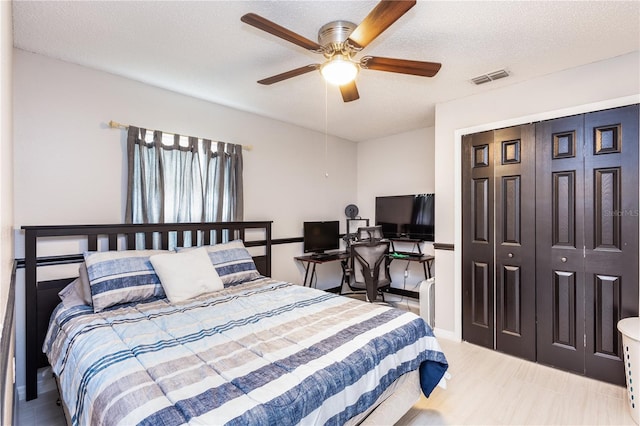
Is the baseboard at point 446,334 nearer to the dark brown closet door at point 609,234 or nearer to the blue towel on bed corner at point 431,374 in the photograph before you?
the dark brown closet door at point 609,234

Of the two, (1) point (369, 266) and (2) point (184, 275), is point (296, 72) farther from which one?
(1) point (369, 266)

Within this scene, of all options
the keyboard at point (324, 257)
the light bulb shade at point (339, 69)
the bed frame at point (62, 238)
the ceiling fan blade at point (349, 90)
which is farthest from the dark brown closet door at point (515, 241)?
the bed frame at point (62, 238)

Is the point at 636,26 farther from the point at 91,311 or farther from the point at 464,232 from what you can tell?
the point at 91,311

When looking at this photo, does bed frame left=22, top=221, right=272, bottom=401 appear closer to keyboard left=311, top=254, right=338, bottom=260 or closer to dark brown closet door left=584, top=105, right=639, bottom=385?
keyboard left=311, top=254, right=338, bottom=260

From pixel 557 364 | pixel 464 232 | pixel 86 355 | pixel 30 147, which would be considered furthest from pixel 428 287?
pixel 30 147

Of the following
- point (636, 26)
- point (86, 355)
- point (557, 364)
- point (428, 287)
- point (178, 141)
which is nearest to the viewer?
point (86, 355)

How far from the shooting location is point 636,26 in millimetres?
1993

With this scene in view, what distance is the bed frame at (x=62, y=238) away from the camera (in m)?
2.20

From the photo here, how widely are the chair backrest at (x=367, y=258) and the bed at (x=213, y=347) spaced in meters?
1.09

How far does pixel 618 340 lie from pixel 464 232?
4.55ft

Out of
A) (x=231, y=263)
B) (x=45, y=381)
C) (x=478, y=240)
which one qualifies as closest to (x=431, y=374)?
(x=478, y=240)

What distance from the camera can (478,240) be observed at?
122 inches

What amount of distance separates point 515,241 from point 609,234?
0.65m

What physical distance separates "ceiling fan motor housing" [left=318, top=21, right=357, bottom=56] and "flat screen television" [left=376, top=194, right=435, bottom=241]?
2.79m
